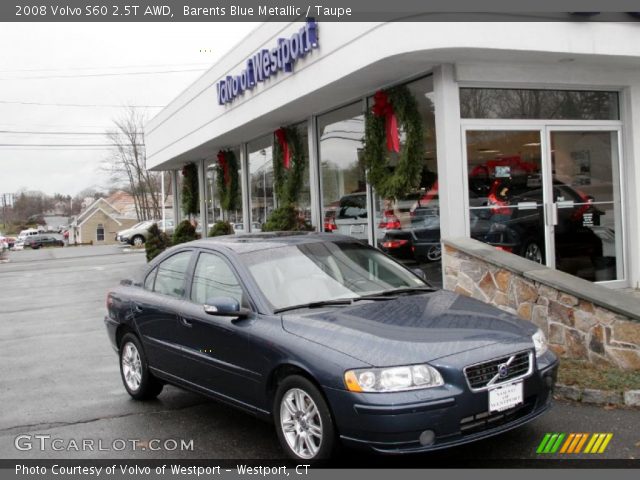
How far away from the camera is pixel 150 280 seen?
630 cm

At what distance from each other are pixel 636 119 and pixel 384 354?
25.5 ft

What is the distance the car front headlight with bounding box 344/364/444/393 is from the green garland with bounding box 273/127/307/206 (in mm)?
9522

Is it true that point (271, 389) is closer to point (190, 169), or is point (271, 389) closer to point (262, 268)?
point (262, 268)

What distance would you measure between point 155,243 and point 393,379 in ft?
57.9

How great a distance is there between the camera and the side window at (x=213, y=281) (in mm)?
5086

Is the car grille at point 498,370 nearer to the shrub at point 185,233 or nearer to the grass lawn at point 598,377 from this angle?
the grass lawn at point 598,377

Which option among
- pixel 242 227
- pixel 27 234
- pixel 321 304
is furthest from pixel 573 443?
pixel 27 234

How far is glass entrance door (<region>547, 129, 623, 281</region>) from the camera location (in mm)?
9516

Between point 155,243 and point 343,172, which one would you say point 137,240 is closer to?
point 155,243

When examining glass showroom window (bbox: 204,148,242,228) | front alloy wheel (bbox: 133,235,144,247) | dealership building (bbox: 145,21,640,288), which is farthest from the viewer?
front alloy wheel (bbox: 133,235,144,247)

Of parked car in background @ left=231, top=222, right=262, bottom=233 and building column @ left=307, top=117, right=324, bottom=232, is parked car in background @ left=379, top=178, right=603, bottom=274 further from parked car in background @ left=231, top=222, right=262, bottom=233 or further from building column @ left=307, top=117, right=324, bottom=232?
parked car in background @ left=231, top=222, right=262, bottom=233

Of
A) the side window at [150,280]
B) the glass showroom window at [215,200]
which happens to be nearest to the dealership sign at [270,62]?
the glass showroom window at [215,200]

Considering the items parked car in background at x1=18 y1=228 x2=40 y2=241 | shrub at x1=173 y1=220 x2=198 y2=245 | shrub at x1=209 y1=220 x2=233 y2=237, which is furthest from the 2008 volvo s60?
parked car in background at x1=18 y1=228 x2=40 y2=241

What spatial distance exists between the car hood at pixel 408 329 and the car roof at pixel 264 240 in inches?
40.2
